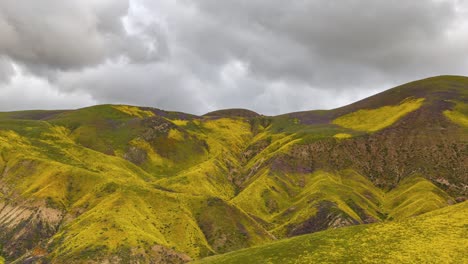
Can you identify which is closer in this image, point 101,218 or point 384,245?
point 384,245

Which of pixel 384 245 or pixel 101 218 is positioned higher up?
pixel 384 245

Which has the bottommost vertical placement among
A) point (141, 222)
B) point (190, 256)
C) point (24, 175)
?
point (190, 256)

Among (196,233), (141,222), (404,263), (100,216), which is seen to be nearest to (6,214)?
(100,216)

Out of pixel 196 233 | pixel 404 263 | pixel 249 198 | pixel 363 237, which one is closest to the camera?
pixel 404 263

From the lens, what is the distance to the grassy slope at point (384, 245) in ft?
204

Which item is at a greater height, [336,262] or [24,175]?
[24,175]

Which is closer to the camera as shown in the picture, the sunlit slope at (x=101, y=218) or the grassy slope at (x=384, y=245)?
the grassy slope at (x=384, y=245)

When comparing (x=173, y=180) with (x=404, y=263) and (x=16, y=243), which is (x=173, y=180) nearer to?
(x=16, y=243)

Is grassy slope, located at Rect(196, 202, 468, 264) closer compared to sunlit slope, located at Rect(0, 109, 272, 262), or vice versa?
grassy slope, located at Rect(196, 202, 468, 264)

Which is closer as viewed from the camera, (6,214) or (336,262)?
(336,262)

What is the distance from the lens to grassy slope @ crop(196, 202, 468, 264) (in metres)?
62.2

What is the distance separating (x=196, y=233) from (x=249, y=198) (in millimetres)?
60714

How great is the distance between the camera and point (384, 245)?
66.9 metres

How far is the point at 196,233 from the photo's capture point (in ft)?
456
